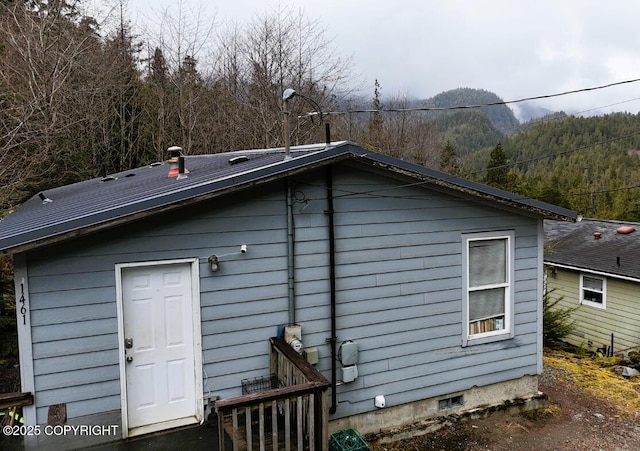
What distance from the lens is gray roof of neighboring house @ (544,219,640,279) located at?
14.8m

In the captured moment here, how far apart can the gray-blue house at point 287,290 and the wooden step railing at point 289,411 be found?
0.74 metres

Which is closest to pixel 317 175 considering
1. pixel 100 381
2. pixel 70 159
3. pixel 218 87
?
pixel 100 381

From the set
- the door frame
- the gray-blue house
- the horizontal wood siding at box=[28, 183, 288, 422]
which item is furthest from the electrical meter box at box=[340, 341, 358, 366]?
the door frame

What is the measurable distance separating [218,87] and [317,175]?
17.2 meters

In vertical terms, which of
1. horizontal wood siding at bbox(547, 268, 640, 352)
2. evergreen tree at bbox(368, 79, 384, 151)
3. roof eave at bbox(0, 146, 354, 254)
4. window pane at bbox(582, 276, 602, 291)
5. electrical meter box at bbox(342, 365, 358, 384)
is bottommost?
horizontal wood siding at bbox(547, 268, 640, 352)

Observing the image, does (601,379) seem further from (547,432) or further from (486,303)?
(486,303)

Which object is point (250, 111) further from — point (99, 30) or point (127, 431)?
point (127, 431)

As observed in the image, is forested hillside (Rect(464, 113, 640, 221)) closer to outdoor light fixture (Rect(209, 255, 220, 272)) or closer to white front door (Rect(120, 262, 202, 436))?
outdoor light fixture (Rect(209, 255, 220, 272))

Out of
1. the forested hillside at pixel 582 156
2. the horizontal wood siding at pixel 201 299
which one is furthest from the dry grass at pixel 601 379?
the forested hillside at pixel 582 156

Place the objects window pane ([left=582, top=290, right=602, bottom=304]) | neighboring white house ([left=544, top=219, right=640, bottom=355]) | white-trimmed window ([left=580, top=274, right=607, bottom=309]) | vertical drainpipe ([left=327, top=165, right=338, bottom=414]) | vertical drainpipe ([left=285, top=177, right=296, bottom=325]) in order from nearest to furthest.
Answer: vertical drainpipe ([left=285, top=177, right=296, bottom=325]) < vertical drainpipe ([left=327, top=165, right=338, bottom=414]) < neighboring white house ([left=544, top=219, right=640, bottom=355]) < white-trimmed window ([left=580, top=274, right=607, bottom=309]) < window pane ([left=582, top=290, right=602, bottom=304])

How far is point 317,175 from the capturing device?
20.0ft

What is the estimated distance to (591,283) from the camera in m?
15.8

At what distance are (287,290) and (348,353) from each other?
1.20 meters

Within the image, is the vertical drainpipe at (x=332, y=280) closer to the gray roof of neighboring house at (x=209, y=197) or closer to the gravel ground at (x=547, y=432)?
the gray roof of neighboring house at (x=209, y=197)
